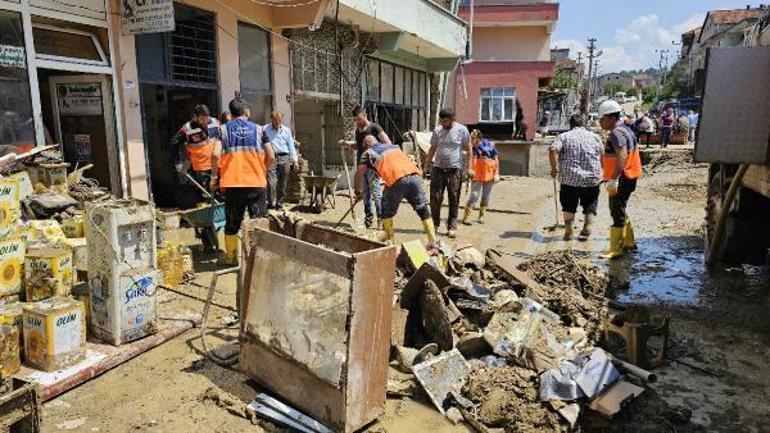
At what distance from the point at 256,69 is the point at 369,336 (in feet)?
26.3

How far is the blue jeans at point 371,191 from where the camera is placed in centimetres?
813

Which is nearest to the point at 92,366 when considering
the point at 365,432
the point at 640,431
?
the point at 365,432

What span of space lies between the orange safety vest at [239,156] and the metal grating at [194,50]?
300 cm

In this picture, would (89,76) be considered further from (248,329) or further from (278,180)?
(248,329)

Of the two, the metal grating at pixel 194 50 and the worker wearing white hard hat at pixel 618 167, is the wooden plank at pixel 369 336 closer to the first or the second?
the worker wearing white hard hat at pixel 618 167

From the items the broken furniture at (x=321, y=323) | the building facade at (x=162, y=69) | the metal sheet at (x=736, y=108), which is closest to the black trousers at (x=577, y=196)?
the metal sheet at (x=736, y=108)

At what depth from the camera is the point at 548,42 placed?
2581cm

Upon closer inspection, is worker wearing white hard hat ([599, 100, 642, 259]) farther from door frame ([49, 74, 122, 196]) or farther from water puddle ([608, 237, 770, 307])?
door frame ([49, 74, 122, 196])

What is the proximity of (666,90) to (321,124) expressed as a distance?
59.2 m

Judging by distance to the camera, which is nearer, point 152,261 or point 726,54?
point 152,261

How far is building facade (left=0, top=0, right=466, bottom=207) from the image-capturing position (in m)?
6.35

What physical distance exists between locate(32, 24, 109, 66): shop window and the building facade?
1 cm

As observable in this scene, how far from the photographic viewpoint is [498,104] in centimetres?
2530

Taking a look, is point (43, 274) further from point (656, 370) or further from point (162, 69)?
point (656, 370)
